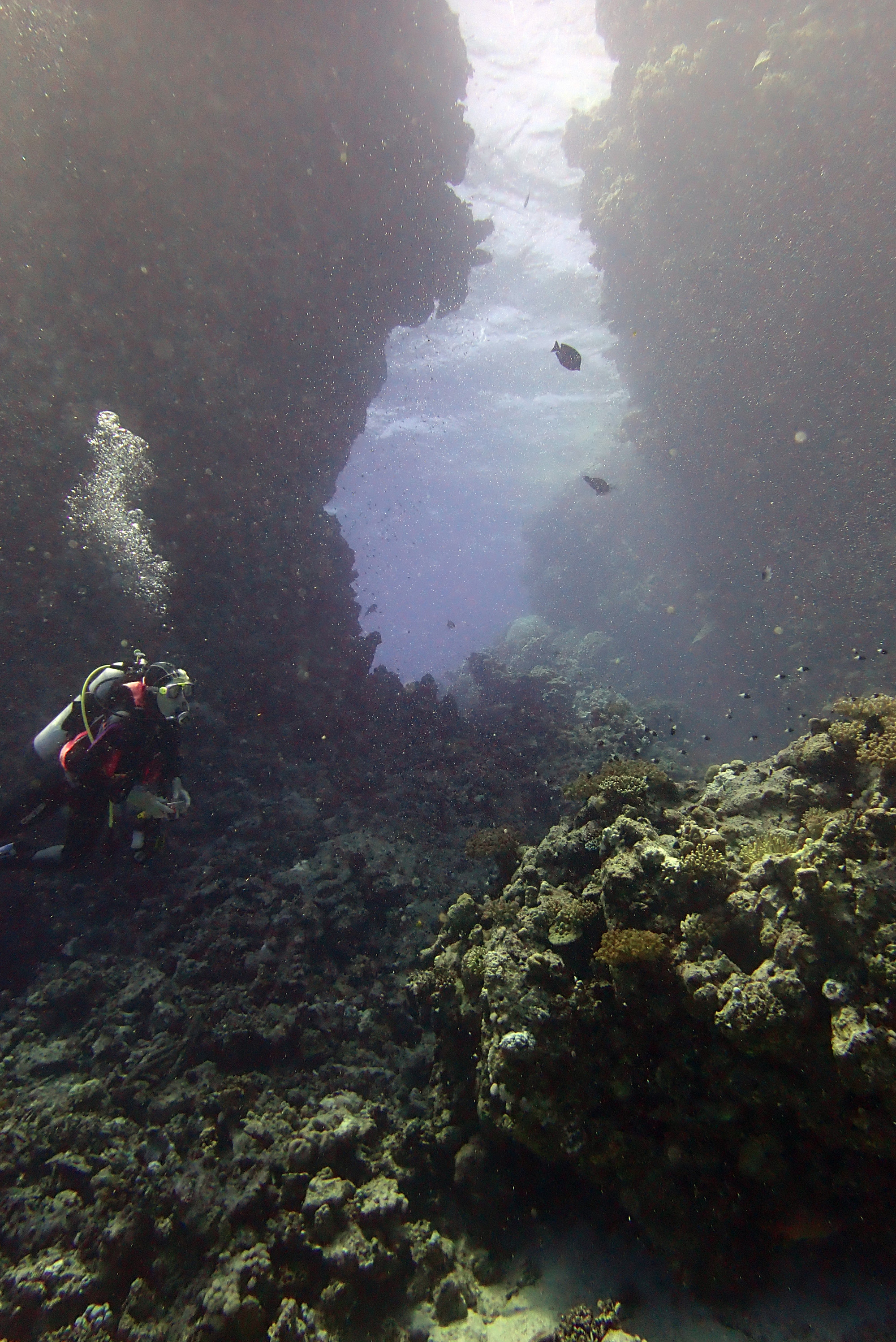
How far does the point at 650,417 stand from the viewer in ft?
75.8

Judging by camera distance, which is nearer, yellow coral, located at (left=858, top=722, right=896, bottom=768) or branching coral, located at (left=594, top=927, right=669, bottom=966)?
branching coral, located at (left=594, top=927, right=669, bottom=966)

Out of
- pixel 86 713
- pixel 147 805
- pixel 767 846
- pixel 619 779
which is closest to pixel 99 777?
pixel 147 805

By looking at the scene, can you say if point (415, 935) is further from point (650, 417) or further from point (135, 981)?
point (650, 417)

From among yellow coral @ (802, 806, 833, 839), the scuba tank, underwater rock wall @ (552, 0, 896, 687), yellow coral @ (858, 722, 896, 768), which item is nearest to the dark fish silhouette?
yellow coral @ (858, 722, 896, 768)

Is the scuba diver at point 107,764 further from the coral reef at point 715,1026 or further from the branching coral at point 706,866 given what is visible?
the branching coral at point 706,866

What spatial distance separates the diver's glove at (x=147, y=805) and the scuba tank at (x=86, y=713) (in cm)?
80

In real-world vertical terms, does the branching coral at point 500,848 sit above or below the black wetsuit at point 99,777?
above

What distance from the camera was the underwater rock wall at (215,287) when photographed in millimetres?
8633

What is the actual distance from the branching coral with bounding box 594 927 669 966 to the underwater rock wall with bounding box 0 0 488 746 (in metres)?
8.99

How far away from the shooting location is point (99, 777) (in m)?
5.73

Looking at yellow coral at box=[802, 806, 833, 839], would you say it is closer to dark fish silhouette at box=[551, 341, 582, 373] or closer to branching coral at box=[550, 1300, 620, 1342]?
branching coral at box=[550, 1300, 620, 1342]

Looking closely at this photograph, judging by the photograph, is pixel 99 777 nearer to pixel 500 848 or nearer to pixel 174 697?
pixel 174 697

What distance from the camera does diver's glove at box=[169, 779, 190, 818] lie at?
6148 mm

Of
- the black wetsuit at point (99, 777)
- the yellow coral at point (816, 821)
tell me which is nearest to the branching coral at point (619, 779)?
the yellow coral at point (816, 821)
